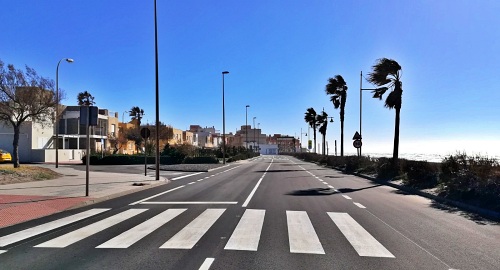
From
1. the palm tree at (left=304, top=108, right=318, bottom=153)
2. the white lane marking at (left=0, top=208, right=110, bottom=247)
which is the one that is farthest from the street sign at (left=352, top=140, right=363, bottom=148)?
the palm tree at (left=304, top=108, right=318, bottom=153)

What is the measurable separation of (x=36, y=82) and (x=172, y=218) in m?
17.0

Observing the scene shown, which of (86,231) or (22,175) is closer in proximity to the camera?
(86,231)

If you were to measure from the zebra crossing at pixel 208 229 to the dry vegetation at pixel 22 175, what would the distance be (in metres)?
10.2

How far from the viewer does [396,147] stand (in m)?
25.2

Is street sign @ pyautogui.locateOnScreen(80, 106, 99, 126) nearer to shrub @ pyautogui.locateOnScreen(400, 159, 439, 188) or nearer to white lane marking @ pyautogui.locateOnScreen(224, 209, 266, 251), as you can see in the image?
white lane marking @ pyautogui.locateOnScreen(224, 209, 266, 251)

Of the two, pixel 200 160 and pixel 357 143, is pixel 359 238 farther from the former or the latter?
pixel 200 160

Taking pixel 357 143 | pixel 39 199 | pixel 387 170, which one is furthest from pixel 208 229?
pixel 357 143

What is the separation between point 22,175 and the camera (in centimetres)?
1988

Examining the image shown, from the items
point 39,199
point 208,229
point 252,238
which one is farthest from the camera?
point 39,199

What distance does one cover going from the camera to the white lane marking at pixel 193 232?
7.18 meters

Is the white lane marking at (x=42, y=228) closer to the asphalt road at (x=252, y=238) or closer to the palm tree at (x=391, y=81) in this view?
the asphalt road at (x=252, y=238)

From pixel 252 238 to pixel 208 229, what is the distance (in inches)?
49.7

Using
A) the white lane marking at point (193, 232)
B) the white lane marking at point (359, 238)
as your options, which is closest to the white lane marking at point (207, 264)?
the white lane marking at point (193, 232)

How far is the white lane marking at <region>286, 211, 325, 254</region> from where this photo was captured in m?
6.89
